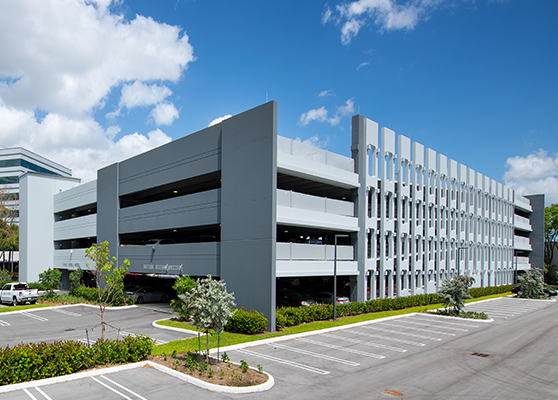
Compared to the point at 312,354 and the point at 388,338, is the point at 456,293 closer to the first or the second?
the point at 388,338

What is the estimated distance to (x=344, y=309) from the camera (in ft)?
87.6

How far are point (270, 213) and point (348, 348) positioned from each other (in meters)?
8.09

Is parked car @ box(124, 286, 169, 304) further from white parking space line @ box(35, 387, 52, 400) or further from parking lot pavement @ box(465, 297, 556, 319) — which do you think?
parking lot pavement @ box(465, 297, 556, 319)

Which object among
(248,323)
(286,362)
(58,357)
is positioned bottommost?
(286,362)

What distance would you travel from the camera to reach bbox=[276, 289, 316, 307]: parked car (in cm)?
2767

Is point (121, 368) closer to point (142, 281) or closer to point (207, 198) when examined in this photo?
point (207, 198)

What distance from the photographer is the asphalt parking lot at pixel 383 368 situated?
38.8 ft

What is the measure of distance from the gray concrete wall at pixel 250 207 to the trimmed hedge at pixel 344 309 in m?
1.46

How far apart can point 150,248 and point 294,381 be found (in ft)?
70.1

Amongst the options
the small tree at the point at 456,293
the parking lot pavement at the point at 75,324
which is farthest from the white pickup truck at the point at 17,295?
the small tree at the point at 456,293

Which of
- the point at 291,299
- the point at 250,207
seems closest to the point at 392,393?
the point at 250,207

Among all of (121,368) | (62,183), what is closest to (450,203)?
(121,368)

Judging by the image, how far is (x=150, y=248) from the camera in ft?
103

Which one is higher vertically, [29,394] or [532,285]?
[29,394]
